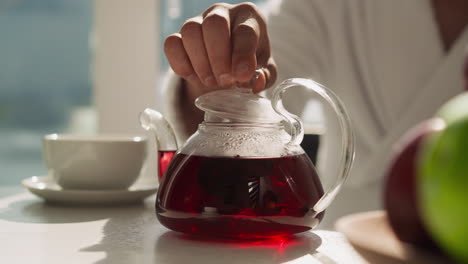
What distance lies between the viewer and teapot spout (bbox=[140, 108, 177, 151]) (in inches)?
22.7

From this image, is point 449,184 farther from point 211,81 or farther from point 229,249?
point 211,81

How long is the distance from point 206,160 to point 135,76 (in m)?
1.40

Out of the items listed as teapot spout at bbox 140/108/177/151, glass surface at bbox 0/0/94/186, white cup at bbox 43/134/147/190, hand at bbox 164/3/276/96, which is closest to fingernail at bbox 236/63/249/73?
hand at bbox 164/3/276/96

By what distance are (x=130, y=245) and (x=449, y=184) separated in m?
0.28

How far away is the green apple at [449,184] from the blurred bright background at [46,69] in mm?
1631

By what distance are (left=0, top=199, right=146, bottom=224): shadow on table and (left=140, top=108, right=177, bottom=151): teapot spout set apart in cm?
9

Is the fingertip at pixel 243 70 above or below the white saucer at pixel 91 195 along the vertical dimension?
above

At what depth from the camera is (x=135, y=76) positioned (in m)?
1.81

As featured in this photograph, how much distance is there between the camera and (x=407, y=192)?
26 cm

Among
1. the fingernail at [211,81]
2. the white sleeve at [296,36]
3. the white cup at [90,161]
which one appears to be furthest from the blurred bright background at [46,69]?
the fingernail at [211,81]

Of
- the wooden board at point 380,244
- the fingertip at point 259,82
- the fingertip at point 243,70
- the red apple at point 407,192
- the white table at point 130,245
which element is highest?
the fingertip at point 243,70

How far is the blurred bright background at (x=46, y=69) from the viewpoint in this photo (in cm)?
187

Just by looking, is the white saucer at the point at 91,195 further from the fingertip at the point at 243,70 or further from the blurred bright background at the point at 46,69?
the blurred bright background at the point at 46,69

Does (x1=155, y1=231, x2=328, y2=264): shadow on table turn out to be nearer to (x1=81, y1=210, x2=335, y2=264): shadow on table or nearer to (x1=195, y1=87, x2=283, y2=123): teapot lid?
(x1=81, y1=210, x2=335, y2=264): shadow on table
